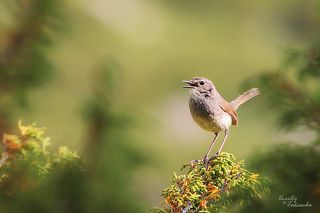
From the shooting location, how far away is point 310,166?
7.07 metres

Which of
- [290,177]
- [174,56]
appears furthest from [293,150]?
[174,56]

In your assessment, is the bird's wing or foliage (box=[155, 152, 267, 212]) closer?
foliage (box=[155, 152, 267, 212])

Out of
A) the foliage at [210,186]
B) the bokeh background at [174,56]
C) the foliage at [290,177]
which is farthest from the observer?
the bokeh background at [174,56]

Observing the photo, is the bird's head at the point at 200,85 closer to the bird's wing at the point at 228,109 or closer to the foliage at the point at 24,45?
the bird's wing at the point at 228,109

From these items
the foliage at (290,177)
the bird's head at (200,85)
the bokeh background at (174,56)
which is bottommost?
the foliage at (290,177)

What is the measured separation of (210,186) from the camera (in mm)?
4770

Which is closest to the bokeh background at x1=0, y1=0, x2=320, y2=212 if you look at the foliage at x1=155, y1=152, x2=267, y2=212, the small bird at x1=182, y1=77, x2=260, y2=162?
the small bird at x1=182, y1=77, x2=260, y2=162

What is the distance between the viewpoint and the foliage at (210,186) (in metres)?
4.58

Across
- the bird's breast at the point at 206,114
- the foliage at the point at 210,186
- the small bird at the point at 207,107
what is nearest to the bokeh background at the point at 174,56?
the small bird at the point at 207,107

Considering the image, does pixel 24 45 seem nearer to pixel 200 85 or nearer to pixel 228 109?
pixel 200 85

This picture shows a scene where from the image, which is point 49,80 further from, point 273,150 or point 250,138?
point 250,138

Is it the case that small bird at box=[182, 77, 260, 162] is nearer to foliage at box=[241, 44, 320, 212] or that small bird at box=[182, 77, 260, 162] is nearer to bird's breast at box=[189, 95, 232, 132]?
bird's breast at box=[189, 95, 232, 132]

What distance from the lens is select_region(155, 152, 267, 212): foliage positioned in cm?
458

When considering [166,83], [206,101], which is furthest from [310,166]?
[166,83]
